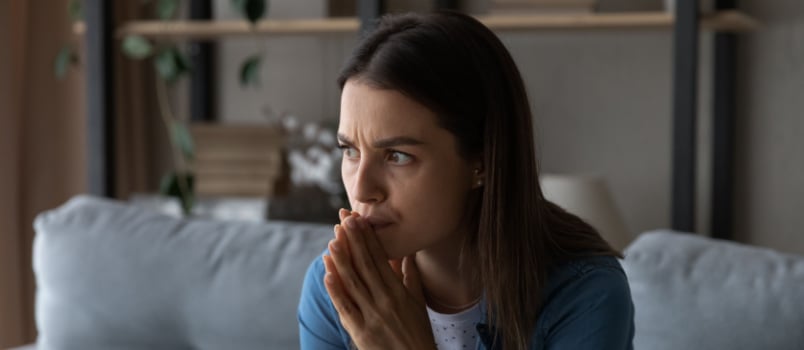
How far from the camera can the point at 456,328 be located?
1282 millimetres

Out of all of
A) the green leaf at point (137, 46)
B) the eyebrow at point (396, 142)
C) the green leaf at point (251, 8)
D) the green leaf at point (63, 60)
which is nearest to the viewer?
the eyebrow at point (396, 142)

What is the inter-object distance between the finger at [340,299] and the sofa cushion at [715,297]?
47 cm

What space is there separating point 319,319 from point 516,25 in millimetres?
→ 994

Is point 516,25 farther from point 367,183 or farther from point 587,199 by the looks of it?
point 367,183

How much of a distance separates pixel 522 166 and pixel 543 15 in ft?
3.33

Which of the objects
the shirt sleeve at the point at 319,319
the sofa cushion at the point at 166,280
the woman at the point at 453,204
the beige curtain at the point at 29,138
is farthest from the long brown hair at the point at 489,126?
the beige curtain at the point at 29,138

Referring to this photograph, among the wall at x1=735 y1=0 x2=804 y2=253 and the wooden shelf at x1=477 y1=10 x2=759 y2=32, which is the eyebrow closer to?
the wooden shelf at x1=477 y1=10 x2=759 y2=32

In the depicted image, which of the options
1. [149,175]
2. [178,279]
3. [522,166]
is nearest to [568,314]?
[522,166]

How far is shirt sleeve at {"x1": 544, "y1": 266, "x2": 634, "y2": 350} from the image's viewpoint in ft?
3.79

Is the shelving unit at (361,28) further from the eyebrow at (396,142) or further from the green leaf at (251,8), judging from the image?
the eyebrow at (396,142)

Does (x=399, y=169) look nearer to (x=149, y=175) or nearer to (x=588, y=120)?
(x=588, y=120)

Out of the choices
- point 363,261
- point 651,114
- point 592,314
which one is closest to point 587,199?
point 651,114

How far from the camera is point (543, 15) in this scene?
210 cm

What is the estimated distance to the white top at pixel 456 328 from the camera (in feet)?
4.19
